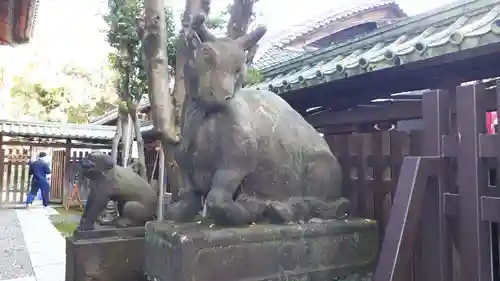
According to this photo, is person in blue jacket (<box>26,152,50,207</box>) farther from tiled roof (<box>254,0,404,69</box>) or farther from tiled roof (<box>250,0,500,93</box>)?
tiled roof (<box>250,0,500,93</box>)

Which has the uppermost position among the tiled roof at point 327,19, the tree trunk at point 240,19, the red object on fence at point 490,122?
the tiled roof at point 327,19

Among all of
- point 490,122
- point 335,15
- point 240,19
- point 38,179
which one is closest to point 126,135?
point 240,19

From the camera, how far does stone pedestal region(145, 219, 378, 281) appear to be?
74.1 inches

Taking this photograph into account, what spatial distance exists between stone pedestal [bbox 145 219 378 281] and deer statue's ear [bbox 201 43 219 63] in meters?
0.83

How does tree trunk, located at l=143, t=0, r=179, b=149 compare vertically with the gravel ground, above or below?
above

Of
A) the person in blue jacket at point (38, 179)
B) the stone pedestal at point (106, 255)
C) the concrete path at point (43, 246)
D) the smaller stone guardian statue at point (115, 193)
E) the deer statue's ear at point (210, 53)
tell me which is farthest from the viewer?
the person in blue jacket at point (38, 179)

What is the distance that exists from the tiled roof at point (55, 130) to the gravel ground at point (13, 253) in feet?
13.6

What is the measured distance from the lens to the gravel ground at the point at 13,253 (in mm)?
5395

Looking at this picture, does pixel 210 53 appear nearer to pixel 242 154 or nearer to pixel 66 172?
pixel 242 154

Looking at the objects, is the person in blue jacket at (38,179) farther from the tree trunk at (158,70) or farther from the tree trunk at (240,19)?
the tree trunk at (240,19)

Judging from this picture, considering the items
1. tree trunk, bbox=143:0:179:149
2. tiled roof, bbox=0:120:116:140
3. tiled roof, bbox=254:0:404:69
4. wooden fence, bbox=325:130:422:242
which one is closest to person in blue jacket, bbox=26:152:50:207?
tiled roof, bbox=0:120:116:140

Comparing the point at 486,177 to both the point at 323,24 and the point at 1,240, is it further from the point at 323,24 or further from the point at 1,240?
the point at 323,24

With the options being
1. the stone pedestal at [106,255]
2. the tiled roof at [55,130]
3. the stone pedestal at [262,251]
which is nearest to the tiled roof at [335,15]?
the tiled roof at [55,130]

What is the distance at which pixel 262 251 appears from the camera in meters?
2.03
